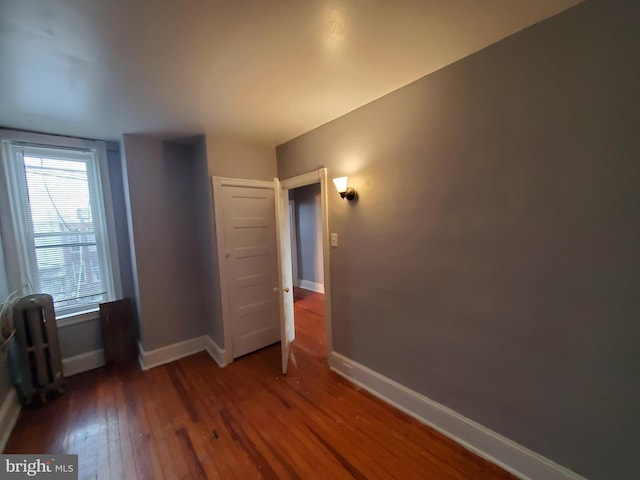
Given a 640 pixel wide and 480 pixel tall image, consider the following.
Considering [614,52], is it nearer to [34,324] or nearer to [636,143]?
[636,143]

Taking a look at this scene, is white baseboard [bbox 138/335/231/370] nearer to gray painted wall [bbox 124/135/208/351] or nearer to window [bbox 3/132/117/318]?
gray painted wall [bbox 124/135/208/351]

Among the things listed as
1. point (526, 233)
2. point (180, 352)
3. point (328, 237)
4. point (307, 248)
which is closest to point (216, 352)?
point (180, 352)

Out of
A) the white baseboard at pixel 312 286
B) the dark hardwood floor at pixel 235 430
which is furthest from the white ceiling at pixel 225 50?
the white baseboard at pixel 312 286

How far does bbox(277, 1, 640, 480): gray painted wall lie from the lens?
1107 millimetres

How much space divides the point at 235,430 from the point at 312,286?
13.1 ft

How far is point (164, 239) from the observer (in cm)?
279

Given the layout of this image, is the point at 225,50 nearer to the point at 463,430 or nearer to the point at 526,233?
the point at 526,233

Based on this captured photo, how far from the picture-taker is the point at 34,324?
2.21 meters

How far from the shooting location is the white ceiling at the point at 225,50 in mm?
1089

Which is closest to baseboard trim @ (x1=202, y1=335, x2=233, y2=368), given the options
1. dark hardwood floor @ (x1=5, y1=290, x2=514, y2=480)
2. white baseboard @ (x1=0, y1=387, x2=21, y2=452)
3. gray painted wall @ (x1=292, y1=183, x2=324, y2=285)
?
dark hardwood floor @ (x1=5, y1=290, x2=514, y2=480)

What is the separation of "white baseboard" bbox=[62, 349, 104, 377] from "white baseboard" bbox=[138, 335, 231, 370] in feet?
1.23

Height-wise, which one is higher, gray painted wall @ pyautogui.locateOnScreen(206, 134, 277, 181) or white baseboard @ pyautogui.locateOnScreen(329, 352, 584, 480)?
gray painted wall @ pyautogui.locateOnScreen(206, 134, 277, 181)

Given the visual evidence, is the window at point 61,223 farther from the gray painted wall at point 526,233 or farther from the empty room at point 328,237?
the gray painted wall at point 526,233

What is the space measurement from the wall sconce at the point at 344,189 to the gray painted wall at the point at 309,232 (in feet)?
10.6
